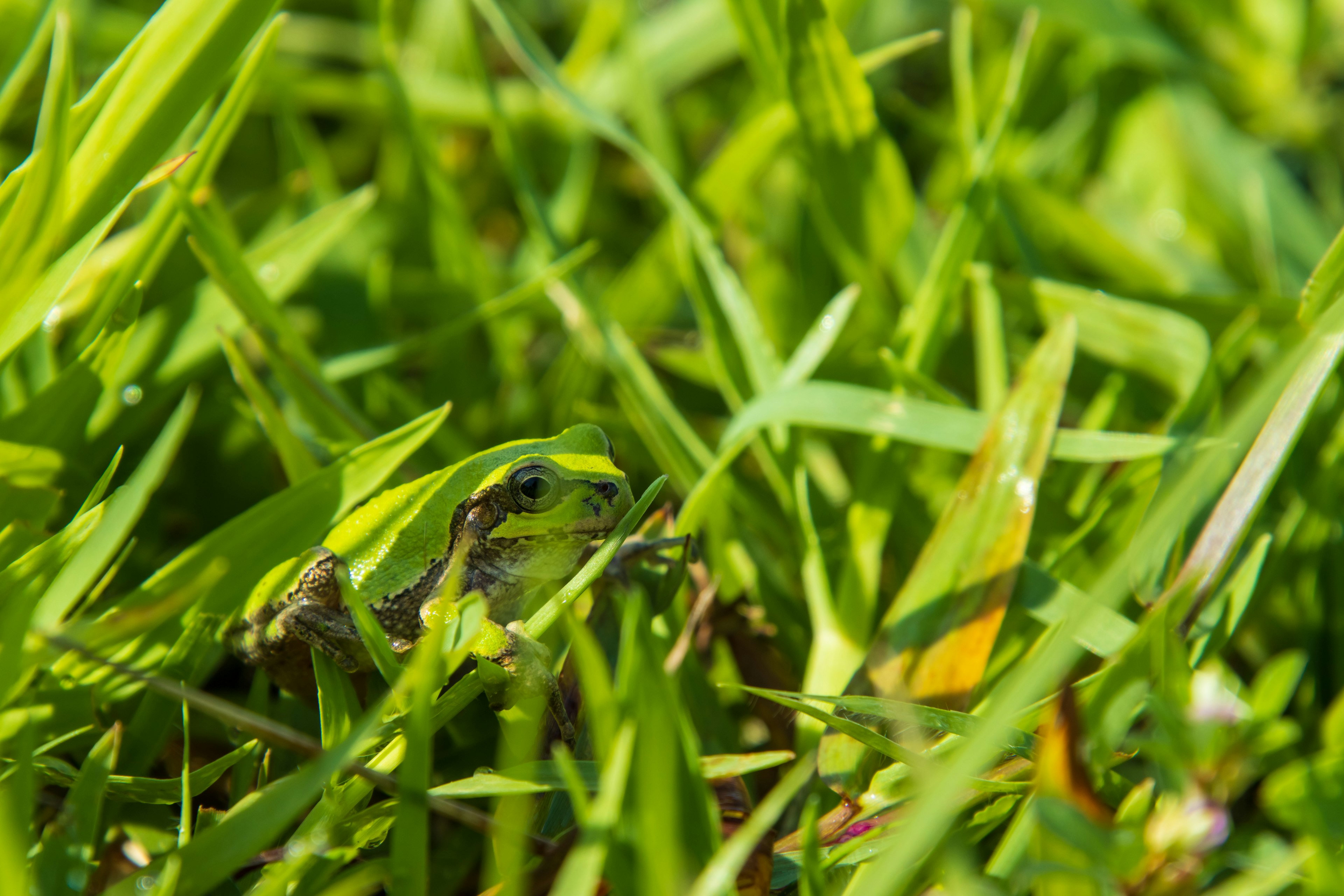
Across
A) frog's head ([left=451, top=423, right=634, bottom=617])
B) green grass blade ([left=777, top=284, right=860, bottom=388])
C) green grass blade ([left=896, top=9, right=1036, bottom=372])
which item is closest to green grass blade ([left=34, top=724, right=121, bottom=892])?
frog's head ([left=451, top=423, right=634, bottom=617])

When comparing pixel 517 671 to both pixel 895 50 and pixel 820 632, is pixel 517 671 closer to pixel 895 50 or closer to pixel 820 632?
pixel 820 632

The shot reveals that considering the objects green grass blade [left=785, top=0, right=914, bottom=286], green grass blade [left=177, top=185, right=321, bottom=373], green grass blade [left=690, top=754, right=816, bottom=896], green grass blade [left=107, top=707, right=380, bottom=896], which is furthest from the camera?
green grass blade [left=785, top=0, right=914, bottom=286]

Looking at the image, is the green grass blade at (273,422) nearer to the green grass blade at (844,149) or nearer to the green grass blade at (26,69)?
the green grass blade at (26,69)

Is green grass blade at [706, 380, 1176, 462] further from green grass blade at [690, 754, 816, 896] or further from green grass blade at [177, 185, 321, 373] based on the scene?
green grass blade at [177, 185, 321, 373]

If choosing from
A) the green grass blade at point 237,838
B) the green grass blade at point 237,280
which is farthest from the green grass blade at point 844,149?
the green grass blade at point 237,838

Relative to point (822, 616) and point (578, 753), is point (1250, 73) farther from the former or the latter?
point (578, 753)

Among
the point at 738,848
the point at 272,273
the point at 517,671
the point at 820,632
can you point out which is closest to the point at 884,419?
the point at 820,632
